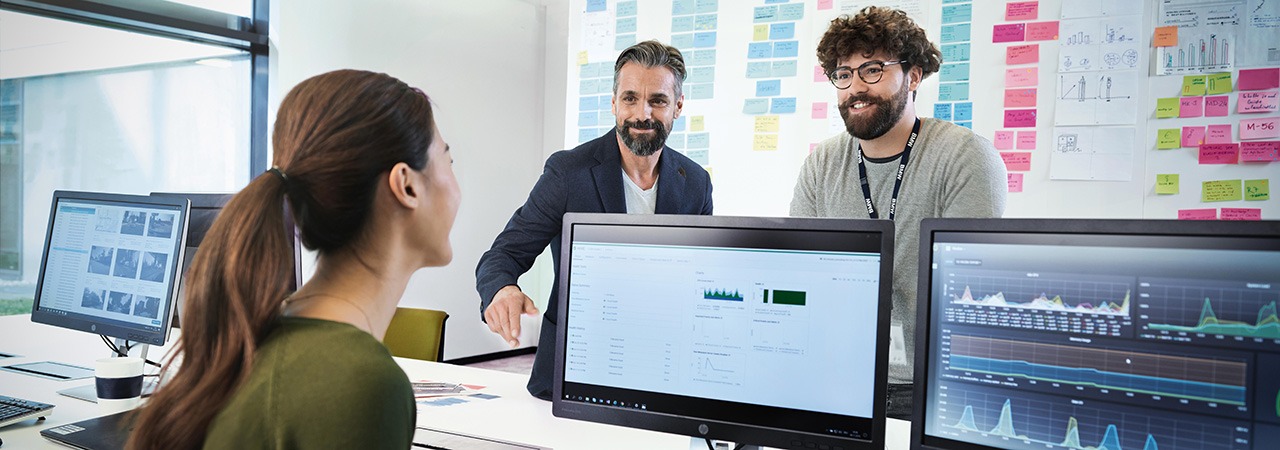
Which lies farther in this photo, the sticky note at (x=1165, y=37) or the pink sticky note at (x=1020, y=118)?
the pink sticky note at (x=1020, y=118)

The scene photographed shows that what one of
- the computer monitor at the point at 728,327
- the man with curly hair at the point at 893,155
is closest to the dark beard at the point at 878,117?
the man with curly hair at the point at 893,155

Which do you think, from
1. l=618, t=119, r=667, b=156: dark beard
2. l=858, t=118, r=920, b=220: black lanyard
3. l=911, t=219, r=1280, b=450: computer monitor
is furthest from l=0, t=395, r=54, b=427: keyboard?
l=858, t=118, r=920, b=220: black lanyard

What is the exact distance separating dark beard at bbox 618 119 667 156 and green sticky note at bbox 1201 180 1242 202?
2.44 metres

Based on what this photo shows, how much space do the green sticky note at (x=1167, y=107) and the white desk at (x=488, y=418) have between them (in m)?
2.39

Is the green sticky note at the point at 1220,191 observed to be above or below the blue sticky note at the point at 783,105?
below

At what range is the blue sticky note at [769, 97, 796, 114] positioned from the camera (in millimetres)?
4055

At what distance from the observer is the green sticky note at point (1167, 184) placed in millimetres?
3184

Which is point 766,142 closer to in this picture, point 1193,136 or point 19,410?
point 1193,136

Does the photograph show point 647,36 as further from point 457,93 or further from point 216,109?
point 216,109

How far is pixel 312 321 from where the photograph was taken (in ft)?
2.86

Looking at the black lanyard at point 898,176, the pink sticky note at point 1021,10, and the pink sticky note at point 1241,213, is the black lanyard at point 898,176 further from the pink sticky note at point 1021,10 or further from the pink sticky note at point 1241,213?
the pink sticky note at point 1241,213

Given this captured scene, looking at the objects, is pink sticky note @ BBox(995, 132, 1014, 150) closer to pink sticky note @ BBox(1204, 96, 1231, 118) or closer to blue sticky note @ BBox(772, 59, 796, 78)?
pink sticky note @ BBox(1204, 96, 1231, 118)

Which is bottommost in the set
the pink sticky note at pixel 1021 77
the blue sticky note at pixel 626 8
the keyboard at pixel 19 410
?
the keyboard at pixel 19 410

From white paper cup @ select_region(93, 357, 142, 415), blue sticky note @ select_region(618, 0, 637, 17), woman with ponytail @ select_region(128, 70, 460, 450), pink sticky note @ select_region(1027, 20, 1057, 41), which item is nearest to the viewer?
woman with ponytail @ select_region(128, 70, 460, 450)
